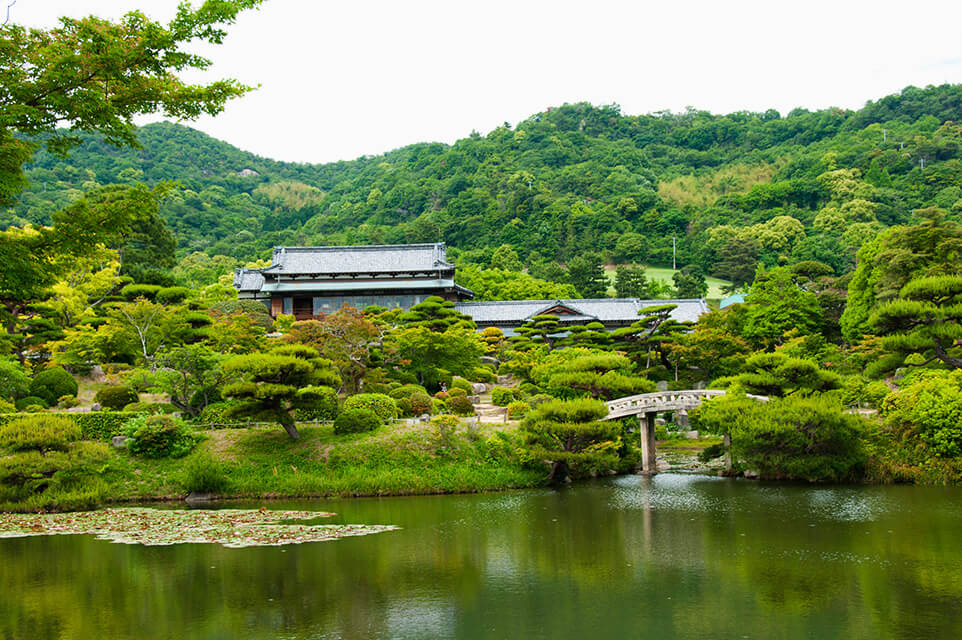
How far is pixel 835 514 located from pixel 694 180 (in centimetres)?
7927

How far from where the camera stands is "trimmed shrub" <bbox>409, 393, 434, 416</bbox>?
2603 centimetres

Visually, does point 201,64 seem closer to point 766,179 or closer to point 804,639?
point 804,639

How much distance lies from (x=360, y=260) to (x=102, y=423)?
79.5 ft

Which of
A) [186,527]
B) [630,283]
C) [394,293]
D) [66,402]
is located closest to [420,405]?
[186,527]

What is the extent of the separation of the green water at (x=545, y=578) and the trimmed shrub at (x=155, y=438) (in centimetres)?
646

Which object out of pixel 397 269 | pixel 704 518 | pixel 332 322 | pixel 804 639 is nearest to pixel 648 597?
pixel 804 639

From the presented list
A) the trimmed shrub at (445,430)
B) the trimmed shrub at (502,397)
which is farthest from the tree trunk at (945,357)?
the trimmed shrub at (502,397)

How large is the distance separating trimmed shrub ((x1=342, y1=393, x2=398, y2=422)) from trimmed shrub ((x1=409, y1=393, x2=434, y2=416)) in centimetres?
141

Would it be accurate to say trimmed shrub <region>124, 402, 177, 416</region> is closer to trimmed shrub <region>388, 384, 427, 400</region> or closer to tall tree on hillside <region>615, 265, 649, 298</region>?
trimmed shrub <region>388, 384, 427, 400</region>

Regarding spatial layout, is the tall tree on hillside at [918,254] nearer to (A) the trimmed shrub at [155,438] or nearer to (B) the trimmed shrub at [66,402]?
(A) the trimmed shrub at [155,438]

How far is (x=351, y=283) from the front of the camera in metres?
43.9

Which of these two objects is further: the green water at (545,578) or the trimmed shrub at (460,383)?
the trimmed shrub at (460,383)

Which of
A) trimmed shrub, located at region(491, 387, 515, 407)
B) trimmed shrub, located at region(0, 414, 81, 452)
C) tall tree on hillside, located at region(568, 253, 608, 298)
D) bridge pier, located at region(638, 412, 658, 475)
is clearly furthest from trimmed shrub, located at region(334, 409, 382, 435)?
tall tree on hillside, located at region(568, 253, 608, 298)

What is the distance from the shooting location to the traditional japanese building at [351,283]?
43531mm
